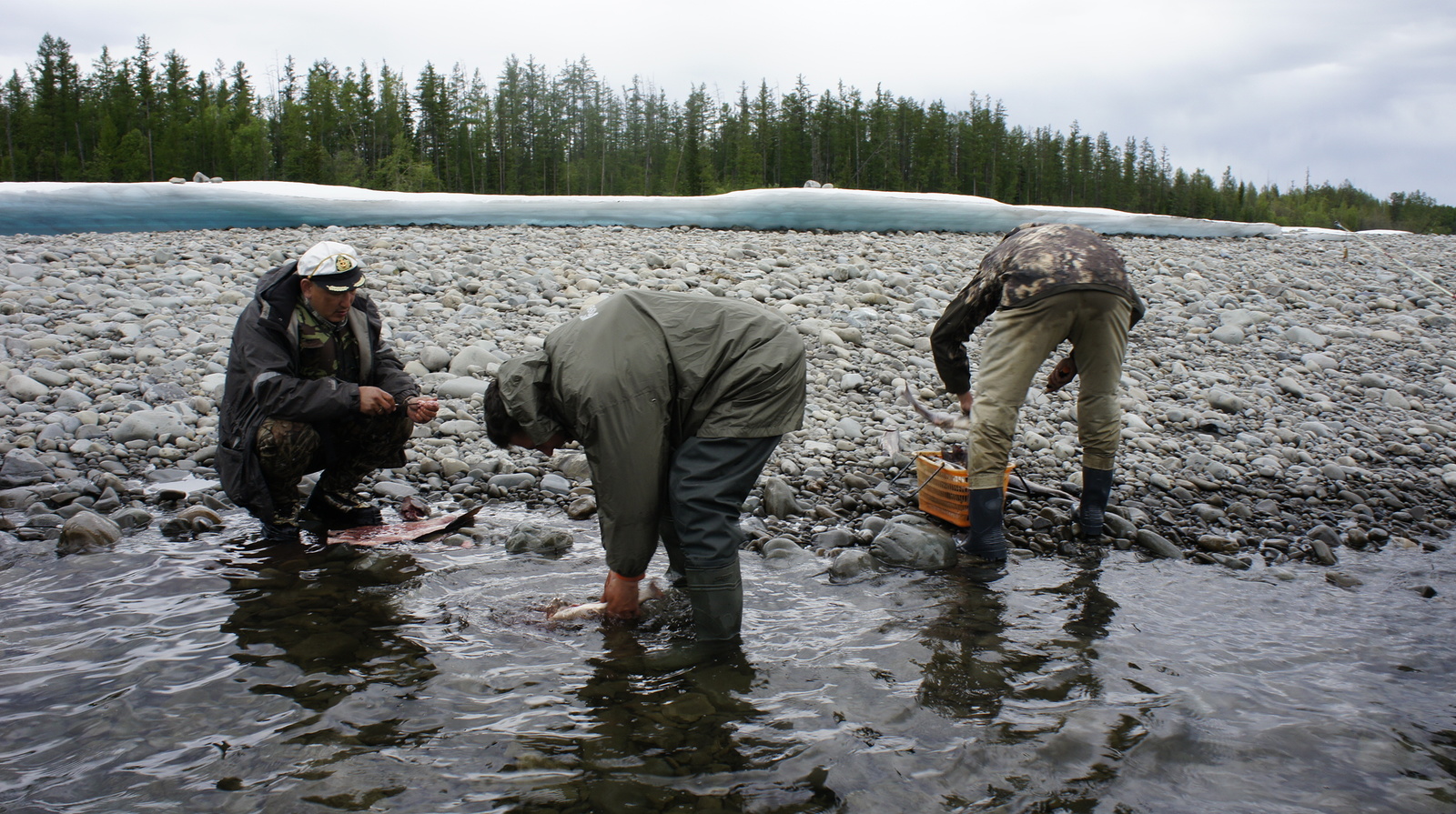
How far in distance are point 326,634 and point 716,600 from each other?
58.6 inches

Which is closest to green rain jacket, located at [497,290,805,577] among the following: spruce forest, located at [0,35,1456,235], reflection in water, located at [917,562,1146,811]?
reflection in water, located at [917,562,1146,811]

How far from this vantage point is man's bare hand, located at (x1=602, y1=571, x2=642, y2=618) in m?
3.07

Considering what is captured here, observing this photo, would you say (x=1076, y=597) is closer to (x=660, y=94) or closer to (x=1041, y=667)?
(x=1041, y=667)

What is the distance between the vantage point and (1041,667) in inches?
121

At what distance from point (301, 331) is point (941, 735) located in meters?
3.15

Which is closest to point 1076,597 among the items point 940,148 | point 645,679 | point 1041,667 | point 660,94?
point 1041,667

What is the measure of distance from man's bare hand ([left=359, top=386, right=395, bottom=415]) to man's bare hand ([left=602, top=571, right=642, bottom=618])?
1.47 meters

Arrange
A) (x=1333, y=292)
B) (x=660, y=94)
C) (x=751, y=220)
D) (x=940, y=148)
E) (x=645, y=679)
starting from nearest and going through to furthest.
A: (x=645, y=679), (x=1333, y=292), (x=751, y=220), (x=940, y=148), (x=660, y=94)

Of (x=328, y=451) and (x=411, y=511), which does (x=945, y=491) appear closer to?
(x=411, y=511)

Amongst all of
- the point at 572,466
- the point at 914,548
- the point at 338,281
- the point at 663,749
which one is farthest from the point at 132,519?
the point at 914,548

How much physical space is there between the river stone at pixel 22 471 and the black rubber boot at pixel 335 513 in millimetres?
1641

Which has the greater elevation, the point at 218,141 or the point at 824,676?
the point at 218,141

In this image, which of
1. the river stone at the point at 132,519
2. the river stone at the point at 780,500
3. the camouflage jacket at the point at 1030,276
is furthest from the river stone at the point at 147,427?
the camouflage jacket at the point at 1030,276

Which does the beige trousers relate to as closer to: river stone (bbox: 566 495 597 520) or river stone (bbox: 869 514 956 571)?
river stone (bbox: 869 514 956 571)
